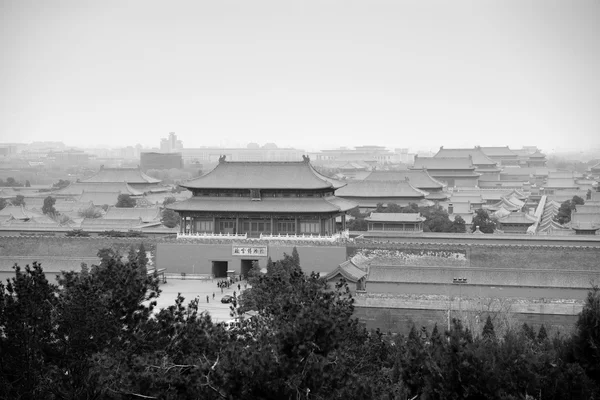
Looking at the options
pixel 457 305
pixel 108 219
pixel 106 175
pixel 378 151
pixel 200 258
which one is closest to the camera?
pixel 457 305

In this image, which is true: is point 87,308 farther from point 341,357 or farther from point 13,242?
point 13,242

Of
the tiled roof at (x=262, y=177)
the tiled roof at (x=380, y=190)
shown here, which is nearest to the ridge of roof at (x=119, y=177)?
the tiled roof at (x=380, y=190)

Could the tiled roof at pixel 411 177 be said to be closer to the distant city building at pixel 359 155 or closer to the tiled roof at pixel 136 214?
the tiled roof at pixel 136 214

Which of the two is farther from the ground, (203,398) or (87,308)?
(87,308)

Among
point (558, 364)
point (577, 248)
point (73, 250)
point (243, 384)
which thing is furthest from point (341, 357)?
point (73, 250)

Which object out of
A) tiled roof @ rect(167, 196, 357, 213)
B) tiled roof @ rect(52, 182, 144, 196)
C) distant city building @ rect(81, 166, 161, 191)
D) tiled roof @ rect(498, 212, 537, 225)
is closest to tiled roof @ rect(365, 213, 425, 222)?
tiled roof @ rect(167, 196, 357, 213)

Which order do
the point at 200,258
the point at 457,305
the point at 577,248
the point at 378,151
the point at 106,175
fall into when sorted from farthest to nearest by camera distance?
the point at 378,151 < the point at 106,175 < the point at 200,258 < the point at 577,248 < the point at 457,305

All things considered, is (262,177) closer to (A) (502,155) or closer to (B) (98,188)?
(B) (98,188)
